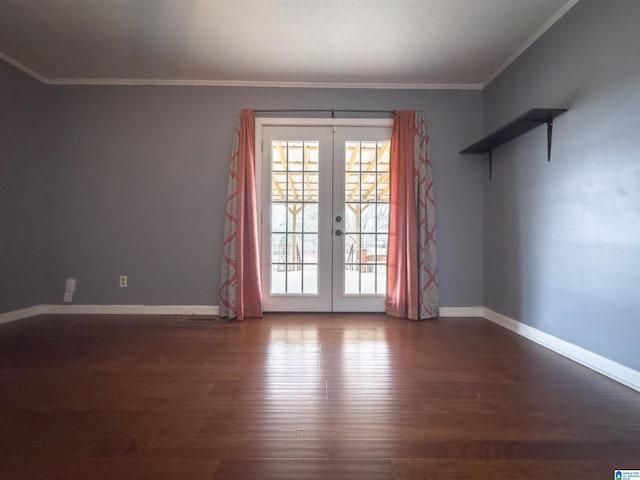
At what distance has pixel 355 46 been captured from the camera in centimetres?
255

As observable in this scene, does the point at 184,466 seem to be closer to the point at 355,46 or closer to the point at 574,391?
the point at 574,391

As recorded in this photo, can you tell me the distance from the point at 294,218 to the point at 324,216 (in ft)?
1.07

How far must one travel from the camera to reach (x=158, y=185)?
3195 millimetres

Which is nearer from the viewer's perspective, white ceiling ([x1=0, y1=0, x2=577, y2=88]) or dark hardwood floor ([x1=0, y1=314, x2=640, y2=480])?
dark hardwood floor ([x1=0, y1=314, x2=640, y2=480])

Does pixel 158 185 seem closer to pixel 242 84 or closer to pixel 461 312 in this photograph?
pixel 242 84

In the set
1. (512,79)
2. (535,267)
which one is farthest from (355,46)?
(535,267)

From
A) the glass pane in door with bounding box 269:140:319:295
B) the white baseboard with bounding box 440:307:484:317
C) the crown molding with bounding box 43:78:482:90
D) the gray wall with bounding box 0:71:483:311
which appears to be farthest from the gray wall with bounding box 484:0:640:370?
the glass pane in door with bounding box 269:140:319:295

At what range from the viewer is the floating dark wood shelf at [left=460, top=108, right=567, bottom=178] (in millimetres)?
2119

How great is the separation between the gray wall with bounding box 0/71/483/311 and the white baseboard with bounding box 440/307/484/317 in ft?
0.32

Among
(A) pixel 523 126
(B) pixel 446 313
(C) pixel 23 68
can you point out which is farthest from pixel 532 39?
Answer: (C) pixel 23 68

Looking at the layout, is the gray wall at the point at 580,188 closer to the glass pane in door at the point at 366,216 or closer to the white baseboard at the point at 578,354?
the white baseboard at the point at 578,354

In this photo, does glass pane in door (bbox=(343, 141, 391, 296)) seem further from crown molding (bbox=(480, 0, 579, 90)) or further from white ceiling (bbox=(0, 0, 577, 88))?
crown molding (bbox=(480, 0, 579, 90))

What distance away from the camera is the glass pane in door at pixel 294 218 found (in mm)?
3266

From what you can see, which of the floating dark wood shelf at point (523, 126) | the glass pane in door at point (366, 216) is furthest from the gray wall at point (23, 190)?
the floating dark wood shelf at point (523, 126)
